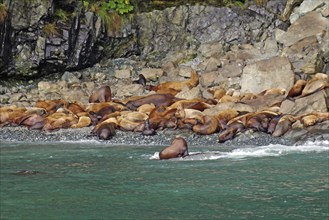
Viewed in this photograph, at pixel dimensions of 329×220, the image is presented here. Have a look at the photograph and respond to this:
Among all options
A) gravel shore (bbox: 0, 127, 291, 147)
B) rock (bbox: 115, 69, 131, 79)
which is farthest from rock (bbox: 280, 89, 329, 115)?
rock (bbox: 115, 69, 131, 79)

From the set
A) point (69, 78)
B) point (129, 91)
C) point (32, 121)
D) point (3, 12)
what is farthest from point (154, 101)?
point (3, 12)

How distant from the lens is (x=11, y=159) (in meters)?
15.7

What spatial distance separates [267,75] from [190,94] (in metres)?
3.03

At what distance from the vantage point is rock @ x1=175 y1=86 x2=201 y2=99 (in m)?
23.5

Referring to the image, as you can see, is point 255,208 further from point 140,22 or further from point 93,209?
point 140,22

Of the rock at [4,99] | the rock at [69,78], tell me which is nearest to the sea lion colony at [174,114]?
the rock at [4,99]

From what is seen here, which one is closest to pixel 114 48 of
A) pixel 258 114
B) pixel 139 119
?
pixel 139 119

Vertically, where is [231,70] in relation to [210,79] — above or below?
above

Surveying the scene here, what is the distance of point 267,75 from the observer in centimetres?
2330

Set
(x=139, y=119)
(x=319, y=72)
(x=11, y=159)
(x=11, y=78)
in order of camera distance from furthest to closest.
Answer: (x=11, y=78) < (x=319, y=72) < (x=139, y=119) < (x=11, y=159)

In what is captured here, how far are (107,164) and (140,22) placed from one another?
1606 centimetres

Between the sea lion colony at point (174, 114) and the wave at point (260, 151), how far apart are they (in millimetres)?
1469

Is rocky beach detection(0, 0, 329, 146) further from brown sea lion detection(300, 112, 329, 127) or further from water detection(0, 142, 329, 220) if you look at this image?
water detection(0, 142, 329, 220)

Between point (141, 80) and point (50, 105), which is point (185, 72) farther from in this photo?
point (50, 105)
